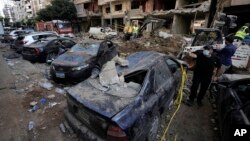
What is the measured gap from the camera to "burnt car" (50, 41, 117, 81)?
5.23 metres

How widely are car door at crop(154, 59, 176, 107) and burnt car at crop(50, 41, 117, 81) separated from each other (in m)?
2.85

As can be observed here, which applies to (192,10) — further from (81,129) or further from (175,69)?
(81,129)

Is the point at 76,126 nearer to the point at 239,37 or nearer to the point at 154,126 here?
the point at 154,126

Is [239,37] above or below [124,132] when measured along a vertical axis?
above

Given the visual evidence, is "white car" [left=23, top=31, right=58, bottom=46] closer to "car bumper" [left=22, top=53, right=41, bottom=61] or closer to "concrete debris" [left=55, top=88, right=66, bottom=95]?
"car bumper" [left=22, top=53, right=41, bottom=61]

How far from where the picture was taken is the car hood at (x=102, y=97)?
2271mm

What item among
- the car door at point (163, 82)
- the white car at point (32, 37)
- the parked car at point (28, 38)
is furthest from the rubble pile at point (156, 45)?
the car door at point (163, 82)

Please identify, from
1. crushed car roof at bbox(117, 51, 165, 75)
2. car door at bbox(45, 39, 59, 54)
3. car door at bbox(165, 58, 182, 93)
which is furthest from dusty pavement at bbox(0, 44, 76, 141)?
car door at bbox(165, 58, 182, 93)

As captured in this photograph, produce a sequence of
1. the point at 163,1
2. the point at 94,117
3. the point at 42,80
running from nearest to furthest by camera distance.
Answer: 1. the point at 94,117
2. the point at 42,80
3. the point at 163,1

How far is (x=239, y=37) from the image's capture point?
23.6ft

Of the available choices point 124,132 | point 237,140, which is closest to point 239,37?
point 237,140

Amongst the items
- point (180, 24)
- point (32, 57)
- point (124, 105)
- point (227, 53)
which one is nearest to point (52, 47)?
point (32, 57)

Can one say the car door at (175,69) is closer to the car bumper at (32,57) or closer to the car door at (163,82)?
the car door at (163,82)

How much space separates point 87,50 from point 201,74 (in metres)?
4.13
